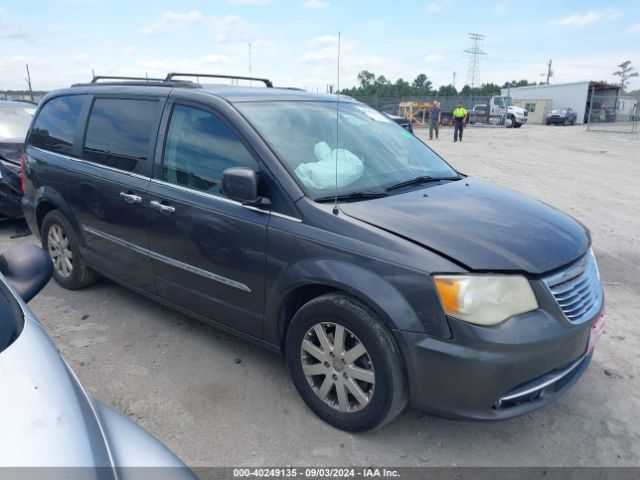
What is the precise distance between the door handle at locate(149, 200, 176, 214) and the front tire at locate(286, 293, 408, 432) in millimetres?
1175

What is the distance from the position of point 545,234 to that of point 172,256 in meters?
2.32

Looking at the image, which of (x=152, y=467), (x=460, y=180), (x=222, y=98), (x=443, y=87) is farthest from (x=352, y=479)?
(x=443, y=87)

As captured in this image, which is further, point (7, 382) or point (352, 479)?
point (352, 479)

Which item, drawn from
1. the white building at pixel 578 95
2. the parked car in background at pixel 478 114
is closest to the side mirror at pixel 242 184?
the parked car in background at pixel 478 114

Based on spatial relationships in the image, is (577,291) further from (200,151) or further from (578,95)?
(578,95)

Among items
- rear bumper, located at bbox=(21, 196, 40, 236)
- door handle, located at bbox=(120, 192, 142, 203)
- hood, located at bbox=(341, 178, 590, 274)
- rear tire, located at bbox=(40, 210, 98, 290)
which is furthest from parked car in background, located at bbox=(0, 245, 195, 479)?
rear bumper, located at bbox=(21, 196, 40, 236)

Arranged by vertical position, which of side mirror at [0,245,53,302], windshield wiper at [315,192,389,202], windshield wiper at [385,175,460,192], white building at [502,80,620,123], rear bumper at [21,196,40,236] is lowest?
rear bumper at [21,196,40,236]

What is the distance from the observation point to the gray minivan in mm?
2348

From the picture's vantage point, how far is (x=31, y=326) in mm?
1780

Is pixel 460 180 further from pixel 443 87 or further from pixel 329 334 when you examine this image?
pixel 443 87

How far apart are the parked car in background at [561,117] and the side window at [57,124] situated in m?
42.4

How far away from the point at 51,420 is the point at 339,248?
4.98 feet

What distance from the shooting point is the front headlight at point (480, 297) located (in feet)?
7.54

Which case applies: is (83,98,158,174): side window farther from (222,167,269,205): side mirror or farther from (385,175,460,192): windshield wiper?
(385,175,460,192): windshield wiper
